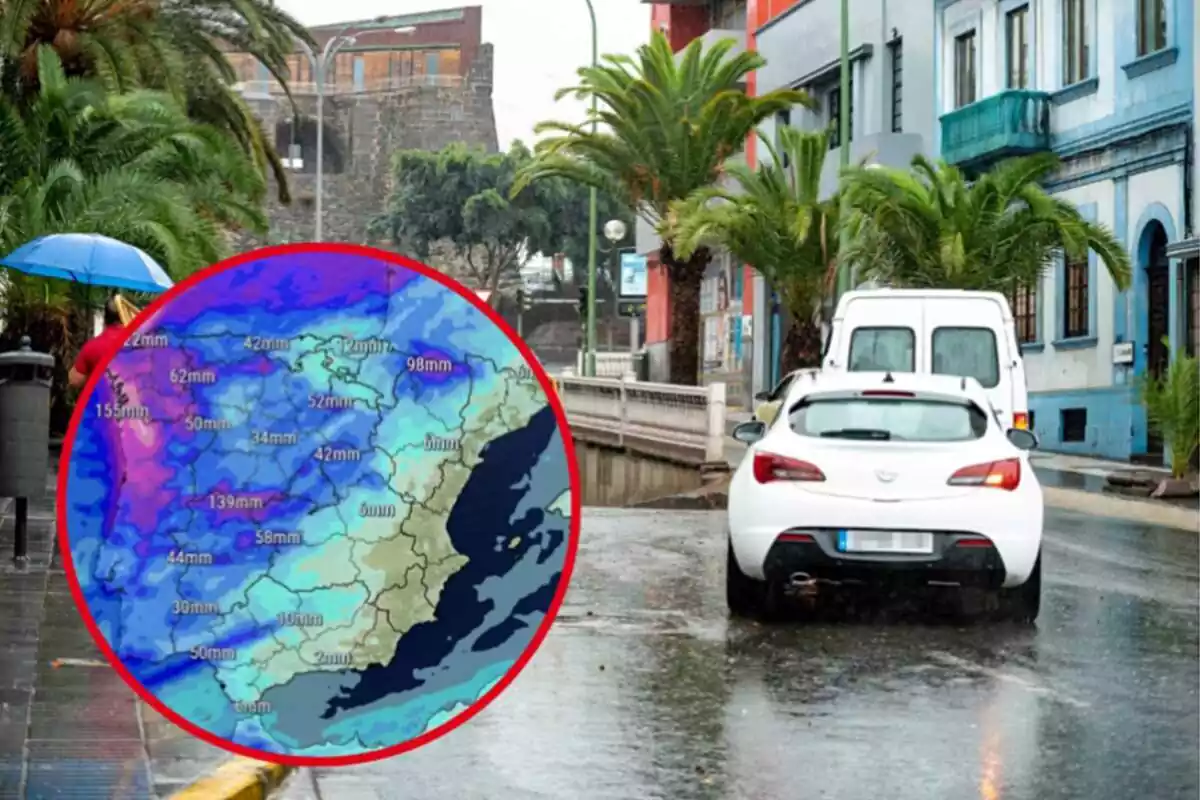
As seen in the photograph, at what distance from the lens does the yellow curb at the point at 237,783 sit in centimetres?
596

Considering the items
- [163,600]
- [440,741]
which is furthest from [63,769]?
[163,600]

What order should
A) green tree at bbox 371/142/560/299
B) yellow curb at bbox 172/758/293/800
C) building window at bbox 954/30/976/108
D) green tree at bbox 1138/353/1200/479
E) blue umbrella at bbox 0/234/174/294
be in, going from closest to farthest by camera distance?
yellow curb at bbox 172/758/293/800 → blue umbrella at bbox 0/234/174/294 → green tree at bbox 1138/353/1200/479 → building window at bbox 954/30/976/108 → green tree at bbox 371/142/560/299

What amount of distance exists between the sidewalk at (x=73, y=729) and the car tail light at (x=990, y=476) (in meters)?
4.95

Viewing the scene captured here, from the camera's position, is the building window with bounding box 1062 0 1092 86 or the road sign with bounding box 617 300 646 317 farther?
the road sign with bounding box 617 300 646 317

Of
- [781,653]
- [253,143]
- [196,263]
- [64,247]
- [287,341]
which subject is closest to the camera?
[287,341]

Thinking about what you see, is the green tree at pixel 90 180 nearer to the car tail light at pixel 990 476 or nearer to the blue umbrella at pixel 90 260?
the blue umbrella at pixel 90 260

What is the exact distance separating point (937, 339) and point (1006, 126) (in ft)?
46.6

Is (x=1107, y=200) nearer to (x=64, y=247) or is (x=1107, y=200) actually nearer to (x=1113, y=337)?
(x=1113, y=337)

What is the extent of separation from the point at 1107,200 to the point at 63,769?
1025 inches

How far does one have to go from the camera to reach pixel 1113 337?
29.5 meters

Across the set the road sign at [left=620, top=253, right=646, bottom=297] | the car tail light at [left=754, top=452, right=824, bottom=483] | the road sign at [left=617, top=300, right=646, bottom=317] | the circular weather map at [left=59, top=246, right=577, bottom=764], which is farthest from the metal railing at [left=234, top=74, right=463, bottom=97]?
the circular weather map at [left=59, top=246, right=577, bottom=764]

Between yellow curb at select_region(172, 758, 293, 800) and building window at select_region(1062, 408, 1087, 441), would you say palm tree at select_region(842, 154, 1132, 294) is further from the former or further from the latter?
yellow curb at select_region(172, 758, 293, 800)

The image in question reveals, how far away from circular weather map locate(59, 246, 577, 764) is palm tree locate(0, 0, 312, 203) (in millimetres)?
20070

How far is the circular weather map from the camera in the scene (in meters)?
4.02
